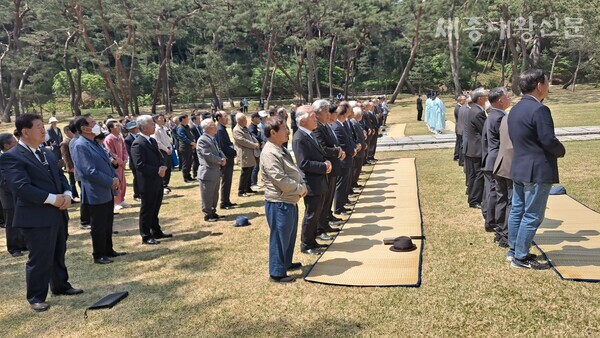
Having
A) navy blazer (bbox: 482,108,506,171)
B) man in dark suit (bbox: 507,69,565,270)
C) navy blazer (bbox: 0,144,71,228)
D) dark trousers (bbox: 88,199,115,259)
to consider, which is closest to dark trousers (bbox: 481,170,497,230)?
navy blazer (bbox: 482,108,506,171)

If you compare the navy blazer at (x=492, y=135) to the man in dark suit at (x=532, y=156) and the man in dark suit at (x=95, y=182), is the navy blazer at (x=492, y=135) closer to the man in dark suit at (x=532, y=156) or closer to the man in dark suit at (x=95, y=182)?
the man in dark suit at (x=532, y=156)

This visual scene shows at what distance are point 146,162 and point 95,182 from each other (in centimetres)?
88

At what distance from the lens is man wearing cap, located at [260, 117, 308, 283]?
4.91 meters

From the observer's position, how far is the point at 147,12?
94.5ft

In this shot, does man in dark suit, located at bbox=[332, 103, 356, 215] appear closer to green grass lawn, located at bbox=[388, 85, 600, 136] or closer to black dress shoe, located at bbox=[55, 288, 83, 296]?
black dress shoe, located at bbox=[55, 288, 83, 296]

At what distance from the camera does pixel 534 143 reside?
4648 mm

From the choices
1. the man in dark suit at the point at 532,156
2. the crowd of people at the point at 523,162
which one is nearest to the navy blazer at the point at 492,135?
the crowd of people at the point at 523,162

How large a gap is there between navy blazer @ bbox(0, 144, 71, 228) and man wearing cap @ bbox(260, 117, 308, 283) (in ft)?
7.10

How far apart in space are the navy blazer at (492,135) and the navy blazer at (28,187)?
16.8ft

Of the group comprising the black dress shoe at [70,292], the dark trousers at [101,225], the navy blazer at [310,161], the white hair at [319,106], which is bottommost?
the black dress shoe at [70,292]

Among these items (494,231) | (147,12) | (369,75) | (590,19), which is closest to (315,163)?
(494,231)

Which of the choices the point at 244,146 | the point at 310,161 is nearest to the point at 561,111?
the point at 244,146

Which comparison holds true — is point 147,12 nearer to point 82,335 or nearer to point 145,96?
point 145,96

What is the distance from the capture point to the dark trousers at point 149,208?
6.66m
